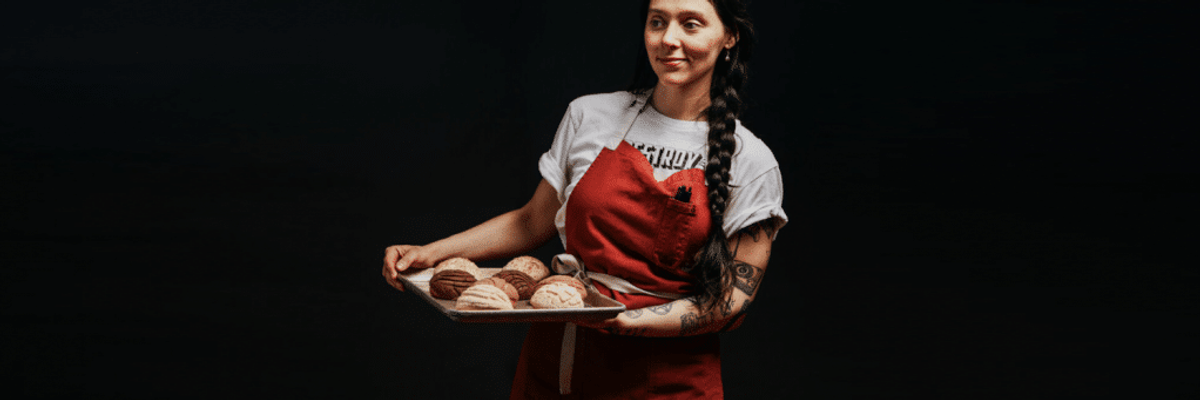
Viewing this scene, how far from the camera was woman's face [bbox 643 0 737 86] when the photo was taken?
5.18ft

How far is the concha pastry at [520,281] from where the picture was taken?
1641 mm

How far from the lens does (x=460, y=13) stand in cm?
290

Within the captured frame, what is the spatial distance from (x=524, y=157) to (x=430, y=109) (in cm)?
39

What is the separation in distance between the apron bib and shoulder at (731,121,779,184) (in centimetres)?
7

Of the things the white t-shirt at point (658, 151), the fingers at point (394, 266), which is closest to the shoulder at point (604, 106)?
the white t-shirt at point (658, 151)

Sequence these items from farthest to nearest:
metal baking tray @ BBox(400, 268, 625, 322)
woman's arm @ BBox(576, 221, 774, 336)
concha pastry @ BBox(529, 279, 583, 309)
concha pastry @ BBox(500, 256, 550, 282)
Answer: concha pastry @ BBox(500, 256, 550, 282) → woman's arm @ BBox(576, 221, 774, 336) → concha pastry @ BBox(529, 279, 583, 309) → metal baking tray @ BBox(400, 268, 625, 322)

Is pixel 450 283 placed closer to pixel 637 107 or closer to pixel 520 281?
pixel 520 281

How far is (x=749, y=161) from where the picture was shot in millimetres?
1637

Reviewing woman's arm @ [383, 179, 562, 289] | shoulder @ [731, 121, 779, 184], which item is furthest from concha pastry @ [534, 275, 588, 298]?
shoulder @ [731, 121, 779, 184]

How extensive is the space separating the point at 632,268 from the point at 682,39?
42 centimetres

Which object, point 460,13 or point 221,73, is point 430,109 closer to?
point 460,13

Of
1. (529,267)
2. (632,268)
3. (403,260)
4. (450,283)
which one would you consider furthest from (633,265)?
(403,260)

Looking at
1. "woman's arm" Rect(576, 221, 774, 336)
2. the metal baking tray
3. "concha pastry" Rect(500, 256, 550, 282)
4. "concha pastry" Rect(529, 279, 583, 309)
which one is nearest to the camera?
the metal baking tray

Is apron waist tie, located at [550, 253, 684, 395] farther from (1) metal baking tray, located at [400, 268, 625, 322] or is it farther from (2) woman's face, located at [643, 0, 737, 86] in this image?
(2) woman's face, located at [643, 0, 737, 86]
